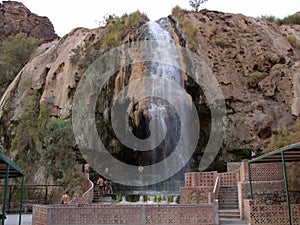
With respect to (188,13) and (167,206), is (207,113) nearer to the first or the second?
(188,13)

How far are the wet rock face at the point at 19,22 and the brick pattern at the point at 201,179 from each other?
27406 millimetres

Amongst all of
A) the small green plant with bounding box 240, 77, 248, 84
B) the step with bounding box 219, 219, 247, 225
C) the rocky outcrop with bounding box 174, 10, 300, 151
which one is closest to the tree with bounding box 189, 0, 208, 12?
the rocky outcrop with bounding box 174, 10, 300, 151

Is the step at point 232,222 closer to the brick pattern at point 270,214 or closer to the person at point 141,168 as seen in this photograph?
the brick pattern at point 270,214

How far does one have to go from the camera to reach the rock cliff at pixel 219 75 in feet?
73.1

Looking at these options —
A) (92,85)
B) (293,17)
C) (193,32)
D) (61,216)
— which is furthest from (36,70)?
(293,17)

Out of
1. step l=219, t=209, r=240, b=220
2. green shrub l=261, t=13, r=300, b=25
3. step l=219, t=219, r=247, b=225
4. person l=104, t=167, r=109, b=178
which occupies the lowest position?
step l=219, t=219, r=247, b=225

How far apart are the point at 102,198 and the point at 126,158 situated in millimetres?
6543

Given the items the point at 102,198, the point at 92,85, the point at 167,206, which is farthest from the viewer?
the point at 92,85

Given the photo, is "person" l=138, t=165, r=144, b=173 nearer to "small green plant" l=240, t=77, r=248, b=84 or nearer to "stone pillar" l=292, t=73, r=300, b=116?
"small green plant" l=240, t=77, r=248, b=84

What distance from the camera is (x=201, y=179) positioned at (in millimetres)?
16875

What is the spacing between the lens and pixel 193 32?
2555 centimetres

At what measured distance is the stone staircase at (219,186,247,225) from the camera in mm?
12922

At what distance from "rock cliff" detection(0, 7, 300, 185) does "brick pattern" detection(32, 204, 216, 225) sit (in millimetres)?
10842

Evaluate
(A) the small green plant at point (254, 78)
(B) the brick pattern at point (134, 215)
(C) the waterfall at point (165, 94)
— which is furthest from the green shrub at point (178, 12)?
(B) the brick pattern at point (134, 215)
